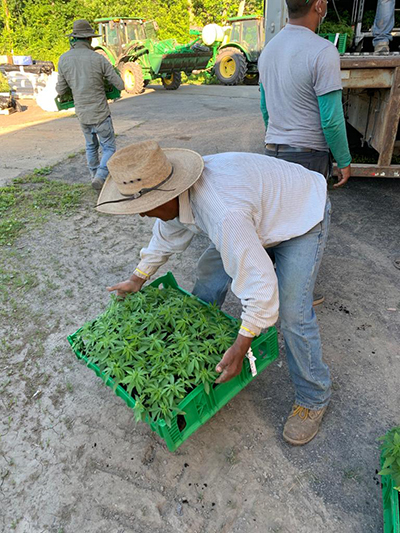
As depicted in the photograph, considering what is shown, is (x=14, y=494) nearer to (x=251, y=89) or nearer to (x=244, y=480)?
(x=244, y=480)

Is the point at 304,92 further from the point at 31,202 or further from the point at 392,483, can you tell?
the point at 31,202

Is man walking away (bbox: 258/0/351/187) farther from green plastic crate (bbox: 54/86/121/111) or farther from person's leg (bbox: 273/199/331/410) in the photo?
green plastic crate (bbox: 54/86/121/111)

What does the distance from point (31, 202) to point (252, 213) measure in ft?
13.5

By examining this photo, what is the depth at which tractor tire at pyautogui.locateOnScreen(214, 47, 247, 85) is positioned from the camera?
47.6ft

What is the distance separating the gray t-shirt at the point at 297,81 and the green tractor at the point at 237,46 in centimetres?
1315

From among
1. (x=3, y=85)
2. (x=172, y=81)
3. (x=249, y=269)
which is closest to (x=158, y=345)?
(x=249, y=269)

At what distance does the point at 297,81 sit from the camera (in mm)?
2502

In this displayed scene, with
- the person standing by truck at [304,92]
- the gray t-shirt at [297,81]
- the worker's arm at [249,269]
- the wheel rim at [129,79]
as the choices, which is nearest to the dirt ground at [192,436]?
the worker's arm at [249,269]

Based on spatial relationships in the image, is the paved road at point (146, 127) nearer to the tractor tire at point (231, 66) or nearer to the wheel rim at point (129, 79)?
the wheel rim at point (129, 79)

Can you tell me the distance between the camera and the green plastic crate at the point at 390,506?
4.97 feet

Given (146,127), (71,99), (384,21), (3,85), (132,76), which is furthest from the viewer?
(132,76)

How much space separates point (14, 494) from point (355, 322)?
2329 mm

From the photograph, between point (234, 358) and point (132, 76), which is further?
point (132, 76)

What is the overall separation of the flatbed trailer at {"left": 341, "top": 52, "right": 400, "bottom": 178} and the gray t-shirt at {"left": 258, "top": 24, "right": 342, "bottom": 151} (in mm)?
1075
